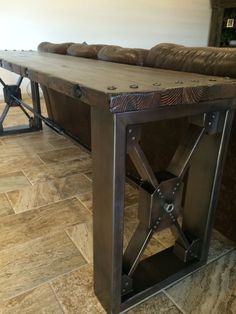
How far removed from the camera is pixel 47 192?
5.50 feet

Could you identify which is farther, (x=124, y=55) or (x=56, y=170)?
(x=56, y=170)

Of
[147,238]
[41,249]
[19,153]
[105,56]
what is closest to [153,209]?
[147,238]

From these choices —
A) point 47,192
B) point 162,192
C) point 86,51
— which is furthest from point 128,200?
point 86,51

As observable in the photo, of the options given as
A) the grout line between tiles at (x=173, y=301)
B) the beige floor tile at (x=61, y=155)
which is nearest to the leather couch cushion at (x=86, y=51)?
the beige floor tile at (x=61, y=155)

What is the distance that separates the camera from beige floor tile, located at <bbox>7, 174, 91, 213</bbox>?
156 centimetres

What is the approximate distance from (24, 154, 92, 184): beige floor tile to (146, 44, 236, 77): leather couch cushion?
94 centimetres

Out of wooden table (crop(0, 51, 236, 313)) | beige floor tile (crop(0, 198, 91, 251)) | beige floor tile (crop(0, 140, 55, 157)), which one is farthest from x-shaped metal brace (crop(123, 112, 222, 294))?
beige floor tile (crop(0, 140, 55, 157))

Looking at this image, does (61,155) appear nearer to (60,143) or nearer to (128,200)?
(60,143)

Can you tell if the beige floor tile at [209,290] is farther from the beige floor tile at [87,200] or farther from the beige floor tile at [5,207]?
the beige floor tile at [5,207]

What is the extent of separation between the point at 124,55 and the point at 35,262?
121 cm

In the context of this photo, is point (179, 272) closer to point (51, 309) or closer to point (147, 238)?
point (147, 238)

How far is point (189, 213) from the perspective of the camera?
1091 millimetres

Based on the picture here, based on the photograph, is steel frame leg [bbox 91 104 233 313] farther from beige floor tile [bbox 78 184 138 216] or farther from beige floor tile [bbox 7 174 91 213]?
beige floor tile [bbox 7 174 91 213]

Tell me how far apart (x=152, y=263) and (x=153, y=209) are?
35cm
